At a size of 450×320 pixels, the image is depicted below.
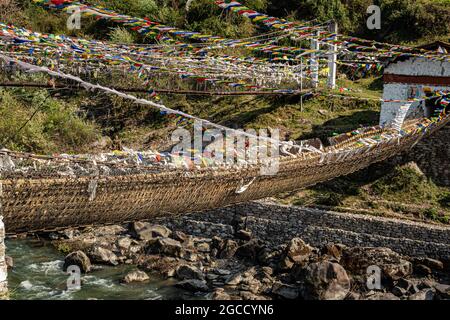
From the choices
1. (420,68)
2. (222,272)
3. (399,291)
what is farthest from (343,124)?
(399,291)

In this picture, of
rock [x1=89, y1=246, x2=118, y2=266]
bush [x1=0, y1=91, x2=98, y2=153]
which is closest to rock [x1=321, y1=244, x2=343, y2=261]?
rock [x1=89, y1=246, x2=118, y2=266]

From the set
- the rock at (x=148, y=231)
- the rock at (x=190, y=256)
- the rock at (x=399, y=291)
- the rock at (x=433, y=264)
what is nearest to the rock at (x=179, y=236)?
the rock at (x=148, y=231)

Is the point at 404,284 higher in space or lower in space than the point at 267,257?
lower

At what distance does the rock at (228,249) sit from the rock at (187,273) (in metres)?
1.44

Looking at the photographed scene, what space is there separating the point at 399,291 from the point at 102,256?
7207mm

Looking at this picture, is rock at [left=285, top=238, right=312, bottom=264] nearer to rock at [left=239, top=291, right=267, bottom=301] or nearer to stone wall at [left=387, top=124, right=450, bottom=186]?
rock at [left=239, top=291, right=267, bottom=301]

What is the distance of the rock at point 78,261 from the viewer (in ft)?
45.6

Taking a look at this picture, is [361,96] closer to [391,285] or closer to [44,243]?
[391,285]

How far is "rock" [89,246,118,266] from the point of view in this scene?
47.8 ft

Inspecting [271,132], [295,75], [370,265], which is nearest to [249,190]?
[370,265]

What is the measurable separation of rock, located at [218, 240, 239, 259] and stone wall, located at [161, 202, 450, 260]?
1008mm

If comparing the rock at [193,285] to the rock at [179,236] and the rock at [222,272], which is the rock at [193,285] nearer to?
the rock at [222,272]

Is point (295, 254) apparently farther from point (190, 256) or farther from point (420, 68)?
point (420, 68)

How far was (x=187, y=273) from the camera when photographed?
46.1ft
